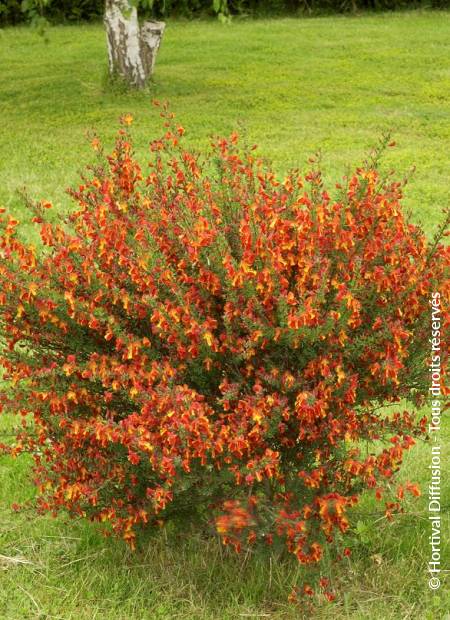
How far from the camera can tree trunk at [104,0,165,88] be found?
44.6 ft

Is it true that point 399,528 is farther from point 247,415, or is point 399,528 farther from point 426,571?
point 247,415

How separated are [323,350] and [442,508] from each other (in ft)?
3.81

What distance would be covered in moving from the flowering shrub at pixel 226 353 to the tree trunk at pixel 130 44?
34.5 ft

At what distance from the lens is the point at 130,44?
1378cm

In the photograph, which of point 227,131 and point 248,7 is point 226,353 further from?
point 248,7

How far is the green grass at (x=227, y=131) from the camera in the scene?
11.9 ft

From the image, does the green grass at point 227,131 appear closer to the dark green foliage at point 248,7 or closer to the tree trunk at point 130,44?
the tree trunk at point 130,44

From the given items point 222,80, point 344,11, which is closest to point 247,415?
point 222,80

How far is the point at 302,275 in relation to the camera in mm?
3387

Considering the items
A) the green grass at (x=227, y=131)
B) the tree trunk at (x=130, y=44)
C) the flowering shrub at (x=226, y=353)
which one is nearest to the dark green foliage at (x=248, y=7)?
the green grass at (x=227, y=131)

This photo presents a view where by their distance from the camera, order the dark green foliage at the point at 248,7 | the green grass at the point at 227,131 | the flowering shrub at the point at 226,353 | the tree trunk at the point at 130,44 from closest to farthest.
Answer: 1. the flowering shrub at the point at 226,353
2. the green grass at the point at 227,131
3. the tree trunk at the point at 130,44
4. the dark green foliage at the point at 248,7

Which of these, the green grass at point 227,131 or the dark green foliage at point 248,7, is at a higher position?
the dark green foliage at point 248,7

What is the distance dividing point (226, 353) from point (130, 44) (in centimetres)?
1115

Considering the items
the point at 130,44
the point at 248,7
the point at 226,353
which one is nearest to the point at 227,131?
the point at 130,44
